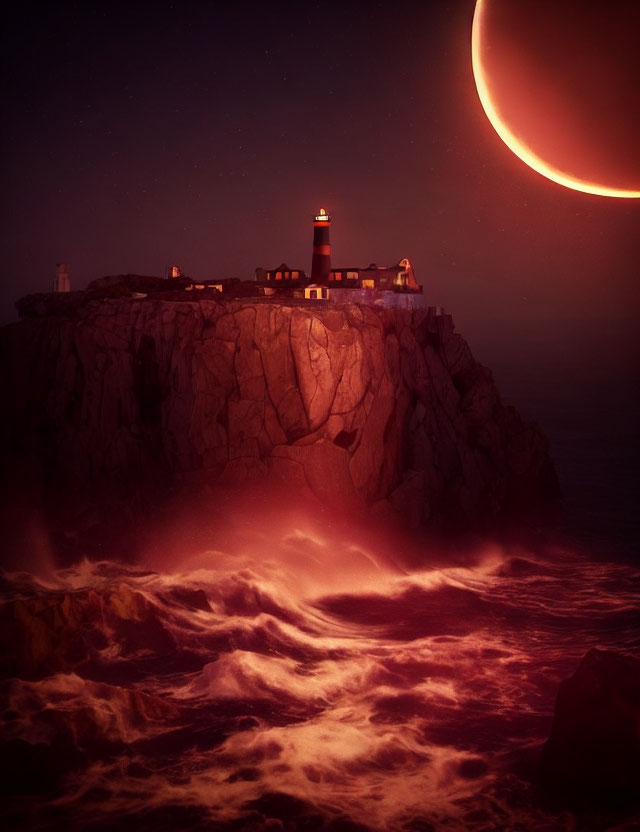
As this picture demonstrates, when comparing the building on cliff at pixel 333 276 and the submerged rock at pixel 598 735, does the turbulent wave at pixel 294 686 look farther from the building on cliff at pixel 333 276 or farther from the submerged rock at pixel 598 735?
the building on cliff at pixel 333 276

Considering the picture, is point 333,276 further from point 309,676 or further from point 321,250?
point 309,676

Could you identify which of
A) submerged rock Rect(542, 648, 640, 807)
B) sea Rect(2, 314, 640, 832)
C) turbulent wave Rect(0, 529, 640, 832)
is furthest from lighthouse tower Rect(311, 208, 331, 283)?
submerged rock Rect(542, 648, 640, 807)

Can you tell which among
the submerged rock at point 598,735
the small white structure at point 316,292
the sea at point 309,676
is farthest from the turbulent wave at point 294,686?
the small white structure at point 316,292

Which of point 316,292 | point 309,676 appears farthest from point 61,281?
point 309,676

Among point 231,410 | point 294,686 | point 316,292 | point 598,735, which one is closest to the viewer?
point 598,735

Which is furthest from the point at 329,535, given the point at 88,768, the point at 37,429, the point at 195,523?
the point at 88,768
